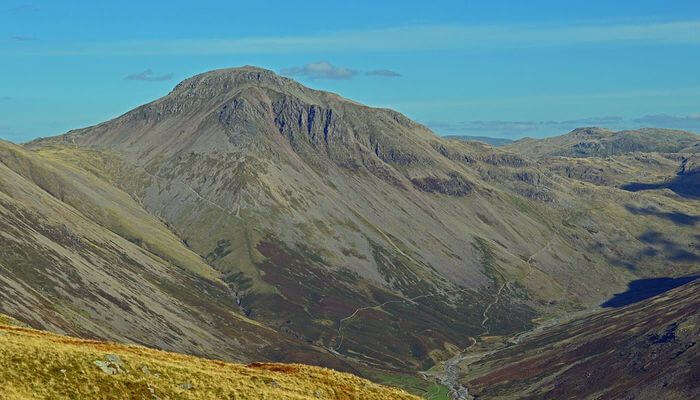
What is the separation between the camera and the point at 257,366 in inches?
3376

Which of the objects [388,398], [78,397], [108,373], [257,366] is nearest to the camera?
[78,397]

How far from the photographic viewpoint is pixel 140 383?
59469 millimetres

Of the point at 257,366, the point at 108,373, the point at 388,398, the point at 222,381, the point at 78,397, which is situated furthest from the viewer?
the point at 257,366

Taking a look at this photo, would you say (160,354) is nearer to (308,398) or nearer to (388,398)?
(308,398)

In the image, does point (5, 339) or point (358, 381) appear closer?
point (5, 339)

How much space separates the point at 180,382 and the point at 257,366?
24.3 meters

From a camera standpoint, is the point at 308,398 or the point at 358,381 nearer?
the point at 308,398

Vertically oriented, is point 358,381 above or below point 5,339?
below

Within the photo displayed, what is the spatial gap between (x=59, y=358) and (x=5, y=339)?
583cm

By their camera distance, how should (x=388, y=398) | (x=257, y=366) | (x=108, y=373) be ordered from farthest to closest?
1. (x=257, y=366)
2. (x=388, y=398)
3. (x=108, y=373)

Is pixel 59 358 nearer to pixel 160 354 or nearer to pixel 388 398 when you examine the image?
pixel 160 354

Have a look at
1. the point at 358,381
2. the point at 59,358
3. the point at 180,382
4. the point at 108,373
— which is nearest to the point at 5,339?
the point at 59,358

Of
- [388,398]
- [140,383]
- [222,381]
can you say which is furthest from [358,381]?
[140,383]

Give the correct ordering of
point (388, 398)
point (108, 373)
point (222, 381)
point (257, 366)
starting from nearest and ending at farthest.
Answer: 1. point (108, 373)
2. point (222, 381)
3. point (388, 398)
4. point (257, 366)
